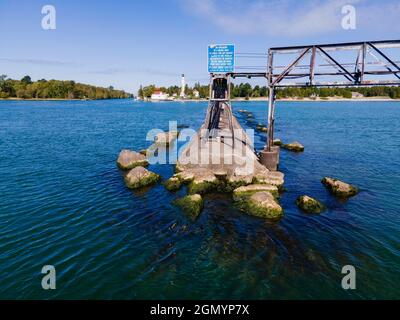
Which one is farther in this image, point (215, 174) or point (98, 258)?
point (215, 174)

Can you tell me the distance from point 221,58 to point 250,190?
49.7ft

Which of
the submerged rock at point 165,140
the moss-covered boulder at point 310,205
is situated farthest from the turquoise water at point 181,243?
the submerged rock at point 165,140

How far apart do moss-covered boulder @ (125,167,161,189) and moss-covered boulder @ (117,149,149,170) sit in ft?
17.6

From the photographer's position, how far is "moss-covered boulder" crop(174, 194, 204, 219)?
19828 mm

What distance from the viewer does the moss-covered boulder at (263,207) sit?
19.7 m

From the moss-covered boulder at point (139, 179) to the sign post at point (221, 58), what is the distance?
1307cm

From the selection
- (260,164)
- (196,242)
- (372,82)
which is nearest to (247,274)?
(196,242)

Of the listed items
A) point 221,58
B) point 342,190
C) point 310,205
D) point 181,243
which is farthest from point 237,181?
point 221,58

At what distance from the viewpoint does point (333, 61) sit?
2425cm

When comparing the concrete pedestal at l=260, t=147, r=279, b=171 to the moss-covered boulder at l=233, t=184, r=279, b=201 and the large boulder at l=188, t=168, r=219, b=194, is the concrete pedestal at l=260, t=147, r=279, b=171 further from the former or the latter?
the large boulder at l=188, t=168, r=219, b=194

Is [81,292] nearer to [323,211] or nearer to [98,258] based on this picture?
[98,258]

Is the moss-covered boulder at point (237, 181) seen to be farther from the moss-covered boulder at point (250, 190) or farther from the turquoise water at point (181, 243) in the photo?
the turquoise water at point (181, 243)

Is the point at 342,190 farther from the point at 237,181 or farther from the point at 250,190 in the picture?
the point at 237,181

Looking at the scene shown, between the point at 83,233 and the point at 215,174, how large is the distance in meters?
13.1
